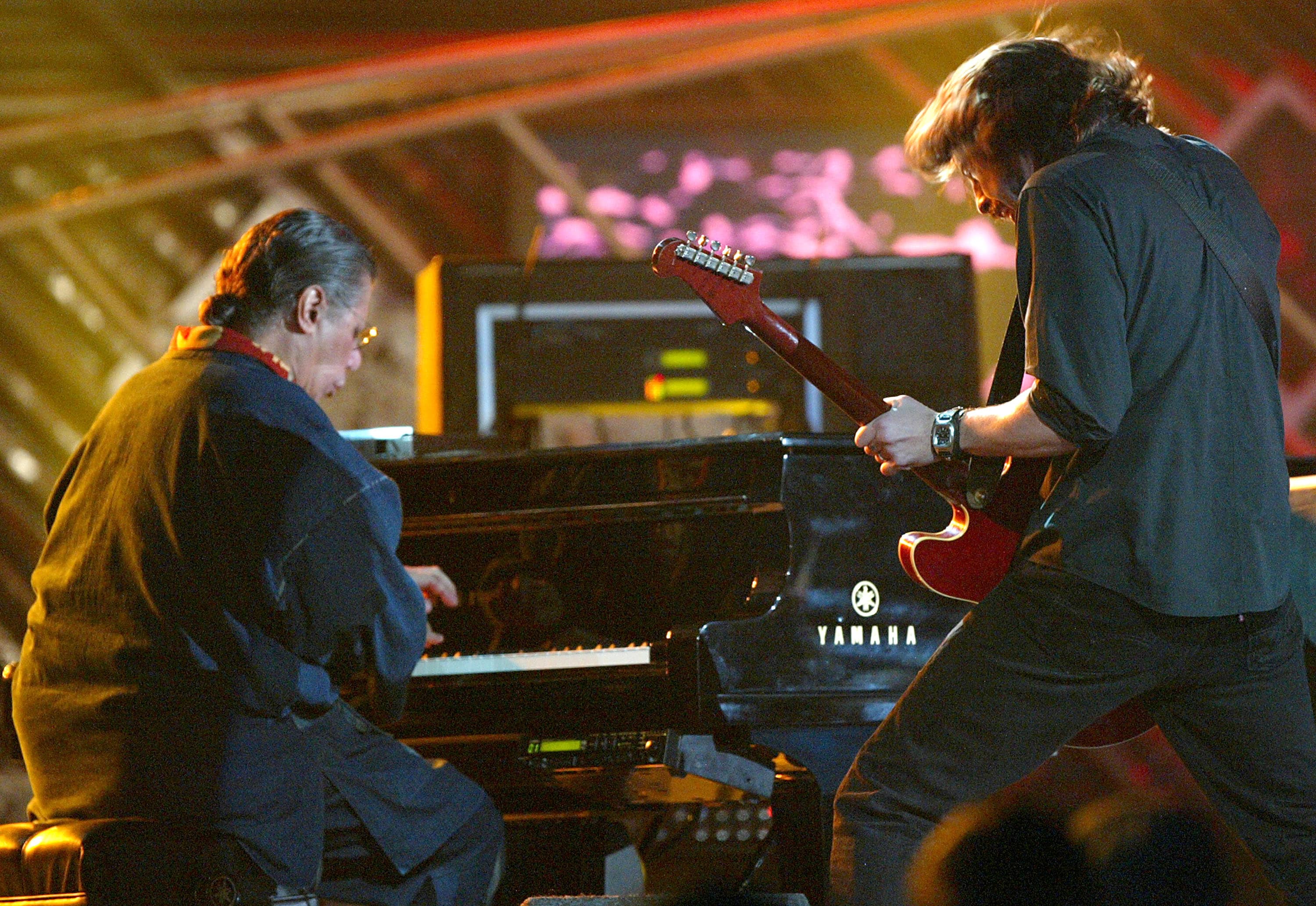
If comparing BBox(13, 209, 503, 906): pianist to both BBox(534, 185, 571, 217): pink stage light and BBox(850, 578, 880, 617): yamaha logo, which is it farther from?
BBox(534, 185, 571, 217): pink stage light

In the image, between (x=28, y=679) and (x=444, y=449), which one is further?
(x=444, y=449)

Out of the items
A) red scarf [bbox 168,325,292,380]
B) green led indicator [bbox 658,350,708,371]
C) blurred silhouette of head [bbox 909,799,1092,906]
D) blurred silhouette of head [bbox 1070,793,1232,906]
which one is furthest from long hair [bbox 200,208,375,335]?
blurred silhouette of head [bbox 1070,793,1232,906]

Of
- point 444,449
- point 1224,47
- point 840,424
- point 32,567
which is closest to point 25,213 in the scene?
point 32,567

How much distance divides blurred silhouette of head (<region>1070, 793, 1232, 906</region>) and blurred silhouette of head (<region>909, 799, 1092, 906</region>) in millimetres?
55

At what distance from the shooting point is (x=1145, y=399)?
158 cm

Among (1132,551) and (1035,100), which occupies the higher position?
(1035,100)

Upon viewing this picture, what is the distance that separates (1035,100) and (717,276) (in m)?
0.65

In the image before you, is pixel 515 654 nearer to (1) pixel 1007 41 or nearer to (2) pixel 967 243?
(1) pixel 1007 41

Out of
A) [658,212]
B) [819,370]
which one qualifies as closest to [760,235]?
[658,212]

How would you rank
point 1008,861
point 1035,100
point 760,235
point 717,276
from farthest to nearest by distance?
point 760,235
point 1008,861
point 717,276
point 1035,100

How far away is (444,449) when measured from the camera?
2791 mm

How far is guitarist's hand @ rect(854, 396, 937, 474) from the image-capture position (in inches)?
69.3

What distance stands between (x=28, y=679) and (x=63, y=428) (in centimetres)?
368

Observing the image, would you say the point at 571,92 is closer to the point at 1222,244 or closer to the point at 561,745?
the point at 561,745
